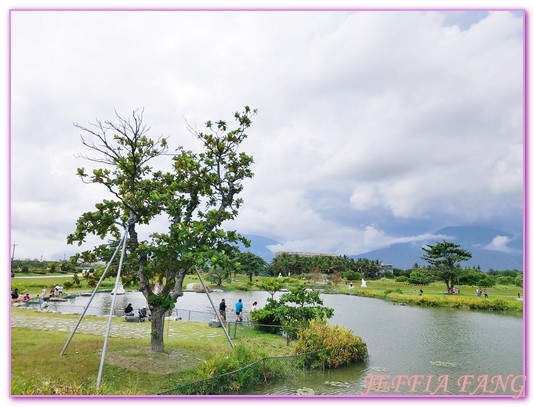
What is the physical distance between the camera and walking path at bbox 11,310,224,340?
16875 millimetres

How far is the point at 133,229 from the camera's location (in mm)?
13047

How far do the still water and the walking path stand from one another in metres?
2.53

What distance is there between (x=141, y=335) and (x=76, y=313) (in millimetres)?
7900

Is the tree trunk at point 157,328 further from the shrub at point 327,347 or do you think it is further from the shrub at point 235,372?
the shrub at point 327,347

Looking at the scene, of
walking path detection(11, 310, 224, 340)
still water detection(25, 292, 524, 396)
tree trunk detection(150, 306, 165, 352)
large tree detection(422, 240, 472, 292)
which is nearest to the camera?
still water detection(25, 292, 524, 396)

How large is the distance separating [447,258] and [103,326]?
3954 cm

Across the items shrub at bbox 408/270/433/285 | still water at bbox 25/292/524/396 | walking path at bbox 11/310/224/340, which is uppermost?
walking path at bbox 11/310/224/340

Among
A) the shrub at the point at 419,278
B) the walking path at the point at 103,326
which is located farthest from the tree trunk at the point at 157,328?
the shrub at the point at 419,278

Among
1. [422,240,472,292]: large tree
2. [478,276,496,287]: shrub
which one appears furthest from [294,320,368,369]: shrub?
[478,276,496,287]: shrub

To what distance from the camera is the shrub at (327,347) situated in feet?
45.2

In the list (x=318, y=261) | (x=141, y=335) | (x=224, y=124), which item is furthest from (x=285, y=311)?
(x=318, y=261)

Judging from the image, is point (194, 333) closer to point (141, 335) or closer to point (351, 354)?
point (141, 335)

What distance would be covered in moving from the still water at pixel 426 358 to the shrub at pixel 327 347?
358mm

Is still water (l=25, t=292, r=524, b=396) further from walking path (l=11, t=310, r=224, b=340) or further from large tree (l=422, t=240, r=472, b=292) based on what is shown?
large tree (l=422, t=240, r=472, b=292)
